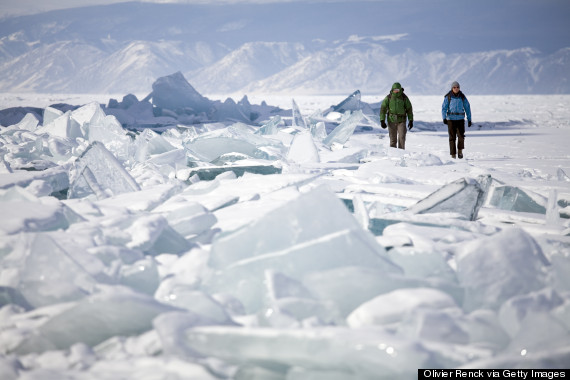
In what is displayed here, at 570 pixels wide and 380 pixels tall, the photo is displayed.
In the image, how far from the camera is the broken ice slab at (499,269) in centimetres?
186

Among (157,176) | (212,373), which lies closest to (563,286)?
(212,373)

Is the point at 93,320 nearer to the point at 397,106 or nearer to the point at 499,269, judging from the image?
the point at 499,269

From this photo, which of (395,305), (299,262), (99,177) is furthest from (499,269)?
(99,177)

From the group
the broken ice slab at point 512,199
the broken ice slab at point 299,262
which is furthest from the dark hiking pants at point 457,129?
the broken ice slab at point 299,262

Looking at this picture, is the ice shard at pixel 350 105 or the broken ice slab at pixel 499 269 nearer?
the broken ice slab at pixel 499 269

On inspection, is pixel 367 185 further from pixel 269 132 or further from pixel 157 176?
pixel 269 132

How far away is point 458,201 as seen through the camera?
309cm

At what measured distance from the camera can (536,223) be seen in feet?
10.2

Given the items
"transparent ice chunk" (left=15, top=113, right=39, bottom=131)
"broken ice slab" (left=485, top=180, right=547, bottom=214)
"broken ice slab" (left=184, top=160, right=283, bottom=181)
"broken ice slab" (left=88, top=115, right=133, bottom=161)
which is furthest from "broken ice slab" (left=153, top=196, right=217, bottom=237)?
"transparent ice chunk" (left=15, top=113, right=39, bottom=131)

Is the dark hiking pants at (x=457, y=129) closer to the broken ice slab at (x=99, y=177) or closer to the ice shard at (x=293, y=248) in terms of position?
the broken ice slab at (x=99, y=177)

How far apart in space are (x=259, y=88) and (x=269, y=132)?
164m

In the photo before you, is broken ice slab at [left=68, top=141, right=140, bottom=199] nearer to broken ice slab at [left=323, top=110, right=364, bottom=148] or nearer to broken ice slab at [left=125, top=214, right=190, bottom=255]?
broken ice slab at [left=125, top=214, right=190, bottom=255]

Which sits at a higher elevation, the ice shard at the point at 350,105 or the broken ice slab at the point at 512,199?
the broken ice slab at the point at 512,199

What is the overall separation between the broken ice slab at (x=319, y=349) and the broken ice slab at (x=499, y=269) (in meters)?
0.54
